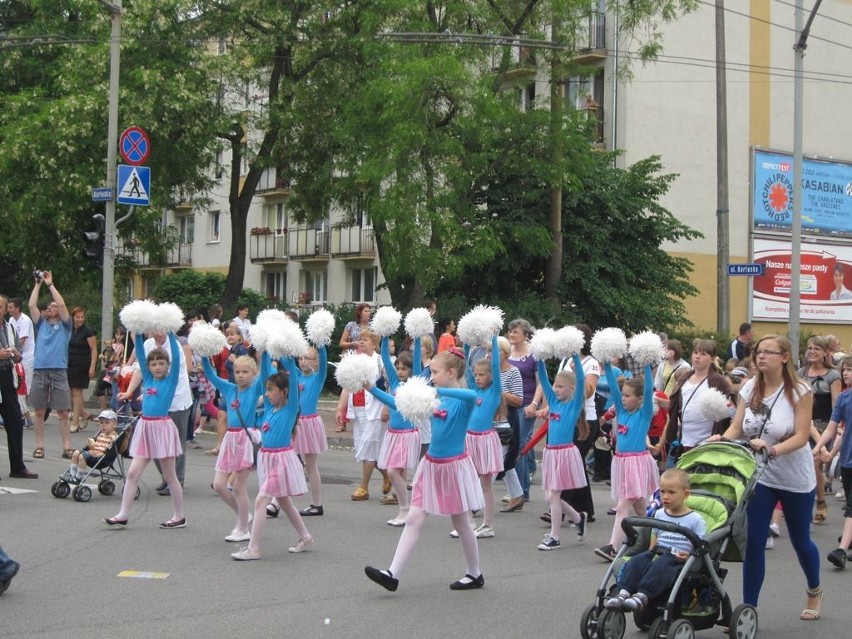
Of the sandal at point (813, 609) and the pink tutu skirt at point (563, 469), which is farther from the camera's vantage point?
the pink tutu skirt at point (563, 469)

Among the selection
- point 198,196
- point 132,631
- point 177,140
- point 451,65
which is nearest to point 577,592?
point 132,631

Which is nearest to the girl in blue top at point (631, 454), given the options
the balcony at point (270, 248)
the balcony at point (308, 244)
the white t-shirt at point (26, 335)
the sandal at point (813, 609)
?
the sandal at point (813, 609)

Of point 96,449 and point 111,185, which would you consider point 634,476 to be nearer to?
point 96,449

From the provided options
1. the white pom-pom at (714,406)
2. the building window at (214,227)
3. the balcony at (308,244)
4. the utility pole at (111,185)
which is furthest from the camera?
the building window at (214,227)

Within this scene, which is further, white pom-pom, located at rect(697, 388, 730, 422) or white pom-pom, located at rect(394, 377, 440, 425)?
white pom-pom, located at rect(697, 388, 730, 422)

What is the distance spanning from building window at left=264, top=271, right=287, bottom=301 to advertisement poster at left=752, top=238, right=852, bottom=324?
61.8 feet

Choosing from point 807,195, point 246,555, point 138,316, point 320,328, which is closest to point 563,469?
point 320,328

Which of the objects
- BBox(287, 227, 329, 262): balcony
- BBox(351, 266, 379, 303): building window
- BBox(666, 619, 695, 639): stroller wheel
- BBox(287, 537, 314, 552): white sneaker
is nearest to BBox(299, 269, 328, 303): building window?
BBox(287, 227, 329, 262): balcony

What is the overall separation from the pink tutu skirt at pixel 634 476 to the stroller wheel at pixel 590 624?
2939 millimetres

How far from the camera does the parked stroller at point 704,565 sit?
20.0 feet

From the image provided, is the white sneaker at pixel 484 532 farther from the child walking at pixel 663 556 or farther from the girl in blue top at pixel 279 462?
the child walking at pixel 663 556

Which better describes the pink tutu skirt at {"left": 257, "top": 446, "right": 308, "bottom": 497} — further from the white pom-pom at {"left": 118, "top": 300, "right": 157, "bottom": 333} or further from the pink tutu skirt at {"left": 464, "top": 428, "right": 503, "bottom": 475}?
the pink tutu skirt at {"left": 464, "top": 428, "right": 503, "bottom": 475}

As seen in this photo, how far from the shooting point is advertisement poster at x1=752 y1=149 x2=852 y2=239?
37.1m

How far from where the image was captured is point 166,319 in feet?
31.3
